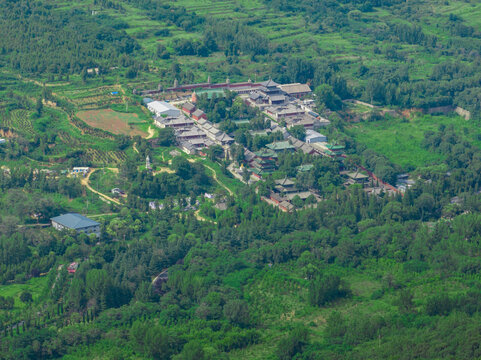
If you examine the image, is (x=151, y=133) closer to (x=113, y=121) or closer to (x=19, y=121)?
(x=113, y=121)

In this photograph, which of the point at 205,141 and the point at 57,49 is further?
the point at 57,49

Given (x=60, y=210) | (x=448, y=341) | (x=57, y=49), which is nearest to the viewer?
(x=448, y=341)

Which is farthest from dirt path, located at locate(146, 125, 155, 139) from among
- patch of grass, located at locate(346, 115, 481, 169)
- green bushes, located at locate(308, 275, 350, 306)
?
green bushes, located at locate(308, 275, 350, 306)

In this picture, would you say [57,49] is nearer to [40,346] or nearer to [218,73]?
[218,73]

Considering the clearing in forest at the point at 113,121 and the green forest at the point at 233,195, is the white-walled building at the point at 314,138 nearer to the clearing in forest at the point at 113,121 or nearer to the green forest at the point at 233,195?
the green forest at the point at 233,195

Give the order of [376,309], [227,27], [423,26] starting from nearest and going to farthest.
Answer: [376,309], [227,27], [423,26]

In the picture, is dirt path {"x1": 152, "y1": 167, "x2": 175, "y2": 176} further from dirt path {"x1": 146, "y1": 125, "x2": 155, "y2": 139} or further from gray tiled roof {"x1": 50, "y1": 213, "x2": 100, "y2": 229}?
gray tiled roof {"x1": 50, "y1": 213, "x2": 100, "y2": 229}

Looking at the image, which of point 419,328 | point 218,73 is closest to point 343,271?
point 419,328

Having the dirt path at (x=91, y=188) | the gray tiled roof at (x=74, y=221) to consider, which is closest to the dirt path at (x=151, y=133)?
the dirt path at (x=91, y=188)
